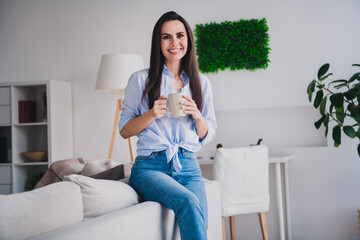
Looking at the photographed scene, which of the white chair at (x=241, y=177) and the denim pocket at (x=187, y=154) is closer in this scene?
the denim pocket at (x=187, y=154)

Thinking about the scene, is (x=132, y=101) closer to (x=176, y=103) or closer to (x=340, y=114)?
(x=176, y=103)

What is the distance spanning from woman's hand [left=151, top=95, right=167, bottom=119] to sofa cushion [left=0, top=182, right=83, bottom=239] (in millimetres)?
477

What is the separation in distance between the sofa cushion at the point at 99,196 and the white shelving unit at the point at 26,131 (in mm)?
2973

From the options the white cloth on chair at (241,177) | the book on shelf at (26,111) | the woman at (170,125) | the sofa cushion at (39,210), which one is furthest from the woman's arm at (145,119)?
the book on shelf at (26,111)

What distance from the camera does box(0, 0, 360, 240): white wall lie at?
4.11 metres

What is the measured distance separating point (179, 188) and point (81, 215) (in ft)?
1.34

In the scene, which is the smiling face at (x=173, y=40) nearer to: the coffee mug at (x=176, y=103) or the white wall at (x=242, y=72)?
the coffee mug at (x=176, y=103)

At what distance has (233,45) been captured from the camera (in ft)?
14.2

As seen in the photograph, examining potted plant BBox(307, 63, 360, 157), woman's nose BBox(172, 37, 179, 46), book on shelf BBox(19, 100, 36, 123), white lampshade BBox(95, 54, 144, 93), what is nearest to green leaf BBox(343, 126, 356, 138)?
potted plant BBox(307, 63, 360, 157)

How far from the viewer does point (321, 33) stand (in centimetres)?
419

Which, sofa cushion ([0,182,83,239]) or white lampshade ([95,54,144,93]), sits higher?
white lampshade ([95,54,144,93])

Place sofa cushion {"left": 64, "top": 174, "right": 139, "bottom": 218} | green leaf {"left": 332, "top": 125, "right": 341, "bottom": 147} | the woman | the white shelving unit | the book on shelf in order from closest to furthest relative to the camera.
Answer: sofa cushion {"left": 64, "top": 174, "right": 139, "bottom": 218}
the woman
green leaf {"left": 332, "top": 125, "right": 341, "bottom": 147}
the white shelving unit
the book on shelf

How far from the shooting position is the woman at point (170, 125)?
1.75 m

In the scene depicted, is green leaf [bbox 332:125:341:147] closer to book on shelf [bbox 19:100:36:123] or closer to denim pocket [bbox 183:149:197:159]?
denim pocket [bbox 183:149:197:159]
